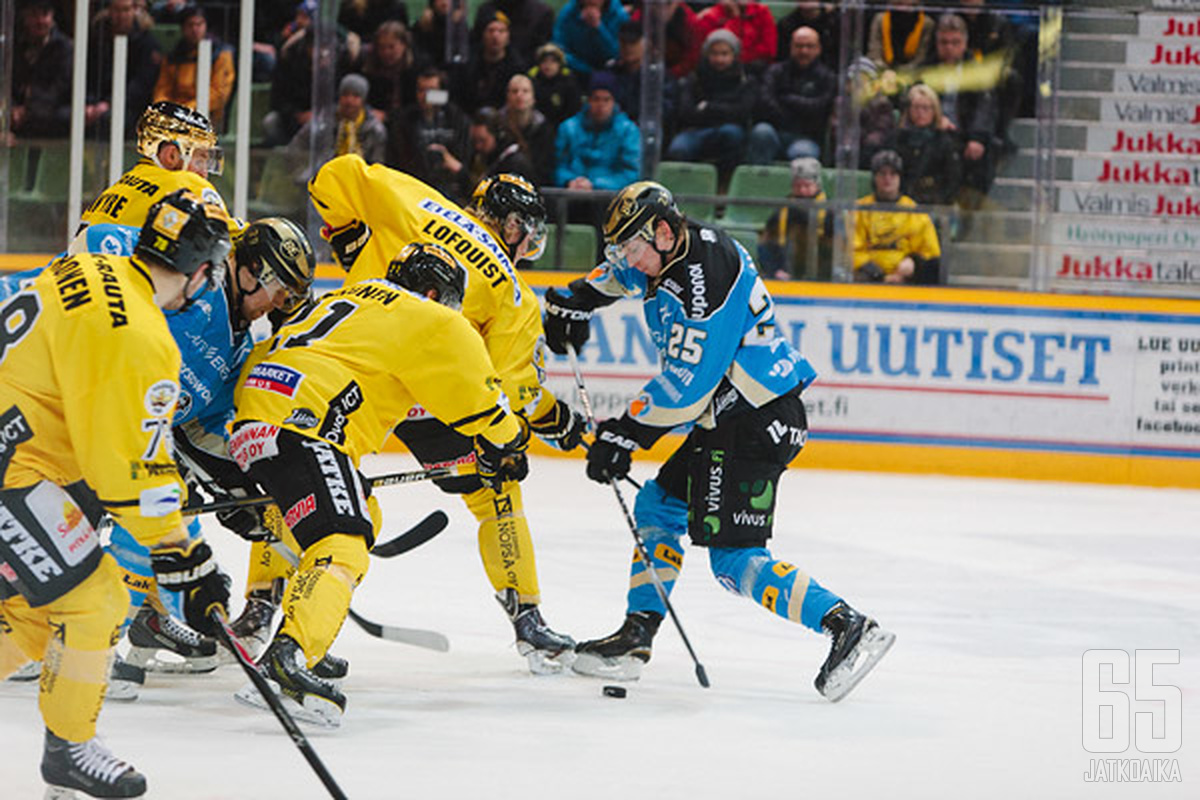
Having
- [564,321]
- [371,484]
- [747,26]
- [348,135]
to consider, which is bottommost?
[371,484]

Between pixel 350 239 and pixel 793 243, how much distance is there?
4135 mm

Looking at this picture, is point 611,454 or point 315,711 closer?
point 315,711

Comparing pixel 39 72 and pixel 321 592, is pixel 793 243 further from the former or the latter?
pixel 321 592

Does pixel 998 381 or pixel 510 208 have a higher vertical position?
pixel 510 208

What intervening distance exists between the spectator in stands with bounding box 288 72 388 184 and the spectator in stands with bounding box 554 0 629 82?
3.62 ft

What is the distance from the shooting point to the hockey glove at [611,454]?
472 centimetres

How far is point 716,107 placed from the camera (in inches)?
370

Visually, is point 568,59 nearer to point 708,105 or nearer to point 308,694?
point 708,105

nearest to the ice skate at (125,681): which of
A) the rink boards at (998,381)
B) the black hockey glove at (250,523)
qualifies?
the black hockey glove at (250,523)

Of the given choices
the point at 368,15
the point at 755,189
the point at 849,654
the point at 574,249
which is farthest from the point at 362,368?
the point at 368,15

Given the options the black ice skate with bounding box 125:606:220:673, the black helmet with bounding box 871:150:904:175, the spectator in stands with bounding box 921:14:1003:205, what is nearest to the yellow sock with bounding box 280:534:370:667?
the black ice skate with bounding box 125:606:220:673

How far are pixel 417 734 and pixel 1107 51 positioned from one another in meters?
6.61

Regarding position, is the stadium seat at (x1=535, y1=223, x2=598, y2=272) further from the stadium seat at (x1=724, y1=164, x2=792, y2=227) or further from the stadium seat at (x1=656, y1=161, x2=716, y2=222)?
the stadium seat at (x1=724, y1=164, x2=792, y2=227)

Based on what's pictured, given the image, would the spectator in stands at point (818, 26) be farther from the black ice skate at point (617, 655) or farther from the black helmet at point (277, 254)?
the black helmet at point (277, 254)
